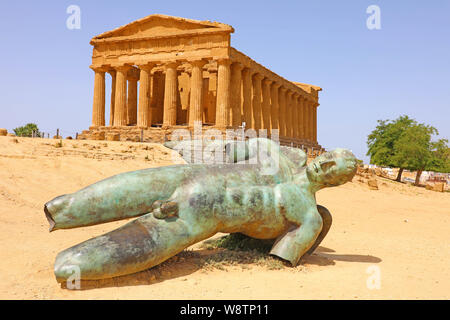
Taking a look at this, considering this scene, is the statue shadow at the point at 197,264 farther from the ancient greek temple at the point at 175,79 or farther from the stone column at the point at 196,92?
the stone column at the point at 196,92

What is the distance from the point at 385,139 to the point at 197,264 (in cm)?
4189

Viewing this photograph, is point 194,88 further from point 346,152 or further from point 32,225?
point 346,152

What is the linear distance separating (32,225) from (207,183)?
4.48 m

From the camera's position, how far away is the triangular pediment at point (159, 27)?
90.1ft

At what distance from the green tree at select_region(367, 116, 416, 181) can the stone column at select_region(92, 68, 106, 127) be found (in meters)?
27.4

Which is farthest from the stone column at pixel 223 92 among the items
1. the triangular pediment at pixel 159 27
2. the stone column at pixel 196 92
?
the triangular pediment at pixel 159 27

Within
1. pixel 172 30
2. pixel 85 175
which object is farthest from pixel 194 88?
pixel 85 175

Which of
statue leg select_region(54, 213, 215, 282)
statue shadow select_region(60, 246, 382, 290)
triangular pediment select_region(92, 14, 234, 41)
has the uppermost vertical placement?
triangular pediment select_region(92, 14, 234, 41)

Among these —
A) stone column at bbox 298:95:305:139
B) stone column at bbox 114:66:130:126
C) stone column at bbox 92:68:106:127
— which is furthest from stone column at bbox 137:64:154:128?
stone column at bbox 298:95:305:139

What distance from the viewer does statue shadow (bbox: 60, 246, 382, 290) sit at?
3.89 meters

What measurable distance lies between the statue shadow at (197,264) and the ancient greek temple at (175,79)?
22128 millimetres

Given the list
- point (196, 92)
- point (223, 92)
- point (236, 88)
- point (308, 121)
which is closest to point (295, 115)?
point (308, 121)

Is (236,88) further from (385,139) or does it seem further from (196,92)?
(385,139)

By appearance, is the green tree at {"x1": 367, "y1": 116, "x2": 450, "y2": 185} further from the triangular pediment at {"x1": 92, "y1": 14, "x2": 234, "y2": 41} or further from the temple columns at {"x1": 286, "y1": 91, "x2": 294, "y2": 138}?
the triangular pediment at {"x1": 92, "y1": 14, "x2": 234, "y2": 41}
